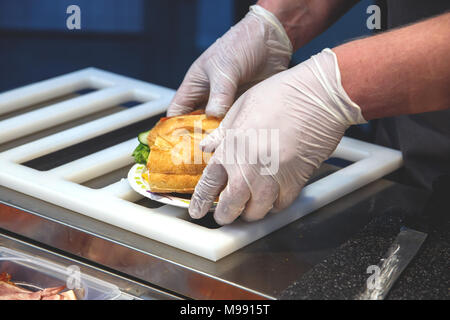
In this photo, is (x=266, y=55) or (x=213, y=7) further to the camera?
(x=213, y=7)

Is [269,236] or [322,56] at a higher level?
[322,56]

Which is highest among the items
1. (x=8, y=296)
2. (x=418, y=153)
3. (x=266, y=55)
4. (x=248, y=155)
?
(x=266, y=55)

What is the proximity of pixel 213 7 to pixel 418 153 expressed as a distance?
3.39 metres

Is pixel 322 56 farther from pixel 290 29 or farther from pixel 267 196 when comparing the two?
pixel 290 29

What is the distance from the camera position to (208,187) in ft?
4.73

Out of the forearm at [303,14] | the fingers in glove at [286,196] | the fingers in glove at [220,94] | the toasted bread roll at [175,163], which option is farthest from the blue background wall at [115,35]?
the fingers in glove at [286,196]

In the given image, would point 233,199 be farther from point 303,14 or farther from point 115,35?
point 115,35

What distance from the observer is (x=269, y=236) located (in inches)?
58.7

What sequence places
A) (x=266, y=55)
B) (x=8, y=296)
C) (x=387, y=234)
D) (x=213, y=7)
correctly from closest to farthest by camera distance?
(x=8, y=296)
(x=387, y=234)
(x=266, y=55)
(x=213, y=7)

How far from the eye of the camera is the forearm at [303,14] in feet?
6.45

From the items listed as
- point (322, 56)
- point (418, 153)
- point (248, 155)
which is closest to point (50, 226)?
point (248, 155)

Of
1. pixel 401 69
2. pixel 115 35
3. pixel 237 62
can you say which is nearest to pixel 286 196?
pixel 401 69

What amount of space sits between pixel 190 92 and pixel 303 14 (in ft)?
1.43

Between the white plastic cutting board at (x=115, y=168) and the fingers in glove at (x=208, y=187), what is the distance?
0.04 meters
